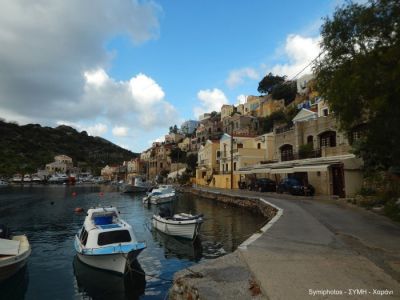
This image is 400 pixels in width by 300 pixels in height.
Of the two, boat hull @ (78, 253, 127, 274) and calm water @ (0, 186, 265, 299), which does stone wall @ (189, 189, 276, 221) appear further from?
boat hull @ (78, 253, 127, 274)

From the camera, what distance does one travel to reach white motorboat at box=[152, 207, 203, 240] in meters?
21.6

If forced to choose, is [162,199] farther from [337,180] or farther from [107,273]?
[107,273]

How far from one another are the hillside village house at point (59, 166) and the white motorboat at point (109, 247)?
169447mm

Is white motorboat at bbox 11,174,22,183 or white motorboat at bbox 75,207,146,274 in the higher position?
white motorboat at bbox 11,174,22,183

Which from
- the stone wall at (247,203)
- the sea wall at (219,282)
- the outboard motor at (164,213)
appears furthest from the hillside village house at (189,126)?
the sea wall at (219,282)

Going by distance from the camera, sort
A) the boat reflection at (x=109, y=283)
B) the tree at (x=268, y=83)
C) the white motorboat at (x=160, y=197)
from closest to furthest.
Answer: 1. the boat reflection at (x=109, y=283)
2. the white motorboat at (x=160, y=197)
3. the tree at (x=268, y=83)

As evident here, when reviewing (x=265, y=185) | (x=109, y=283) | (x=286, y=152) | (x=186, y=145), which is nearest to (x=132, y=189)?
(x=186, y=145)

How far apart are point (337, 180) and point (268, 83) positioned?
75743mm

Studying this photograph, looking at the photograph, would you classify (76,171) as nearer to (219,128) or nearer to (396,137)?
(219,128)

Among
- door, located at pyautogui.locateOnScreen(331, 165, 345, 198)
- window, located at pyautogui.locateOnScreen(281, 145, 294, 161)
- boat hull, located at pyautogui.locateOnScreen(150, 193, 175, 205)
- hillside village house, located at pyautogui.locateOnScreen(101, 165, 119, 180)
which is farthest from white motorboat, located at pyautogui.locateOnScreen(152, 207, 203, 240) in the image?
hillside village house, located at pyautogui.locateOnScreen(101, 165, 119, 180)

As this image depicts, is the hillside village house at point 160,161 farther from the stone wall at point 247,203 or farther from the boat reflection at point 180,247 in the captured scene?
the boat reflection at point 180,247

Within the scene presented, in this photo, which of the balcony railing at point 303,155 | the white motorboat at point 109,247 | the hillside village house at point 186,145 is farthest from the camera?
the hillside village house at point 186,145

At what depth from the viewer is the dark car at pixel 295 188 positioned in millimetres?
34969

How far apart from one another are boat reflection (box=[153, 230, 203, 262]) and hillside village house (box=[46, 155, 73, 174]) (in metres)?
165
